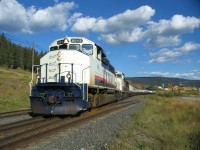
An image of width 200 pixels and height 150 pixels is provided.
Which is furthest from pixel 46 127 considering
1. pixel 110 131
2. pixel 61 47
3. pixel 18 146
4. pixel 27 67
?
pixel 27 67

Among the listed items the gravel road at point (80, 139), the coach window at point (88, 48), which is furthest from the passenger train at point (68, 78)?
the gravel road at point (80, 139)

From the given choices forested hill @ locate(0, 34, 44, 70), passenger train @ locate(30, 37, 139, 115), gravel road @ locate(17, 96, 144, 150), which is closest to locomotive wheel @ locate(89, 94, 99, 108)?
passenger train @ locate(30, 37, 139, 115)

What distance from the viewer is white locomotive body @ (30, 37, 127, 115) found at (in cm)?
1291

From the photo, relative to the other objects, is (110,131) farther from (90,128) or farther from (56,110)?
(56,110)

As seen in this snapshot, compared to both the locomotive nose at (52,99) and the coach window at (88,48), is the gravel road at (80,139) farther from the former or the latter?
the coach window at (88,48)

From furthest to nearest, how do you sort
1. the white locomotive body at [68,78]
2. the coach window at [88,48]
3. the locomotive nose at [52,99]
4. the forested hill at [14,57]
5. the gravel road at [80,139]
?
the forested hill at [14,57], the coach window at [88,48], the white locomotive body at [68,78], the locomotive nose at [52,99], the gravel road at [80,139]

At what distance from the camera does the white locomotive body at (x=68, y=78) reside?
1291 centimetres

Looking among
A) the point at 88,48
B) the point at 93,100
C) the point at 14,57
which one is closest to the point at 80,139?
the point at 93,100

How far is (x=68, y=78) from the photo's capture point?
13.9 metres

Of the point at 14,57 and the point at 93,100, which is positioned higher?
the point at 14,57

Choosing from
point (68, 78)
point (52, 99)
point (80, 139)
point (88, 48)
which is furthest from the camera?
point (88, 48)

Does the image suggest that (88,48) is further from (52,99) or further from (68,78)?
(52,99)

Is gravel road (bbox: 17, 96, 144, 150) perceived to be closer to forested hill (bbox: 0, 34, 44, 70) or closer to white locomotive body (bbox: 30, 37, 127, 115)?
white locomotive body (bbox: 30, 37, 127, 115)

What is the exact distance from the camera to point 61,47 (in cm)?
1562
